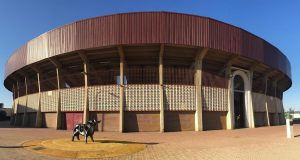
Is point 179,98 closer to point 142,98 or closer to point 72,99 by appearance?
point 142,98

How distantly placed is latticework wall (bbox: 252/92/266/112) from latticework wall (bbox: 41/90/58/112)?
70.5ft

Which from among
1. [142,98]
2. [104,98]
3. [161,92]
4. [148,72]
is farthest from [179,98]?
[104,98]

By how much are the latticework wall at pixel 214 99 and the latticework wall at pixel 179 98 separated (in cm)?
120

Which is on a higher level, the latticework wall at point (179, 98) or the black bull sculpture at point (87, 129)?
the latticework wall at point (179, 98)

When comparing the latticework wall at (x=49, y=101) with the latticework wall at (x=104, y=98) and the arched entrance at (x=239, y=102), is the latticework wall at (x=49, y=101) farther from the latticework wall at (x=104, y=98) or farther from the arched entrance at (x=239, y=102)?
the arched entrance at (x=239, y=102)

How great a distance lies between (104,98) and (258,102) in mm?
18575

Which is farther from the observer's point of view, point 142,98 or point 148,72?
point 148,72

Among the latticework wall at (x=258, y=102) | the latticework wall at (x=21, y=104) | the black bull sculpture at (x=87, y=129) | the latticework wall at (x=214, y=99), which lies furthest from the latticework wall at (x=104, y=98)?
the latticework wall at (x=258, y=102)

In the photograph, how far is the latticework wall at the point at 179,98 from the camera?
24.1 metres

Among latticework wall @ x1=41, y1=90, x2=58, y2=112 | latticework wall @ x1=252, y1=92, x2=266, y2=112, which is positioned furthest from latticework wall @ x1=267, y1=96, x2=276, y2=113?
latticework wall @ x1=41, y1=90, x2=58, y2=112

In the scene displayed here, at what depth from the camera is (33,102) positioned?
32.5 m

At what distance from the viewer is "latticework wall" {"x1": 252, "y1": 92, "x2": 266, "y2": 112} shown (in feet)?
103

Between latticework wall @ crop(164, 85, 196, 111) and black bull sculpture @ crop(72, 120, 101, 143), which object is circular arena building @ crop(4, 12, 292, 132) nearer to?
latticework wall @ crop(164, 85, 196, 111)

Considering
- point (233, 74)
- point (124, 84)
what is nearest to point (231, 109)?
point (233, 74)
